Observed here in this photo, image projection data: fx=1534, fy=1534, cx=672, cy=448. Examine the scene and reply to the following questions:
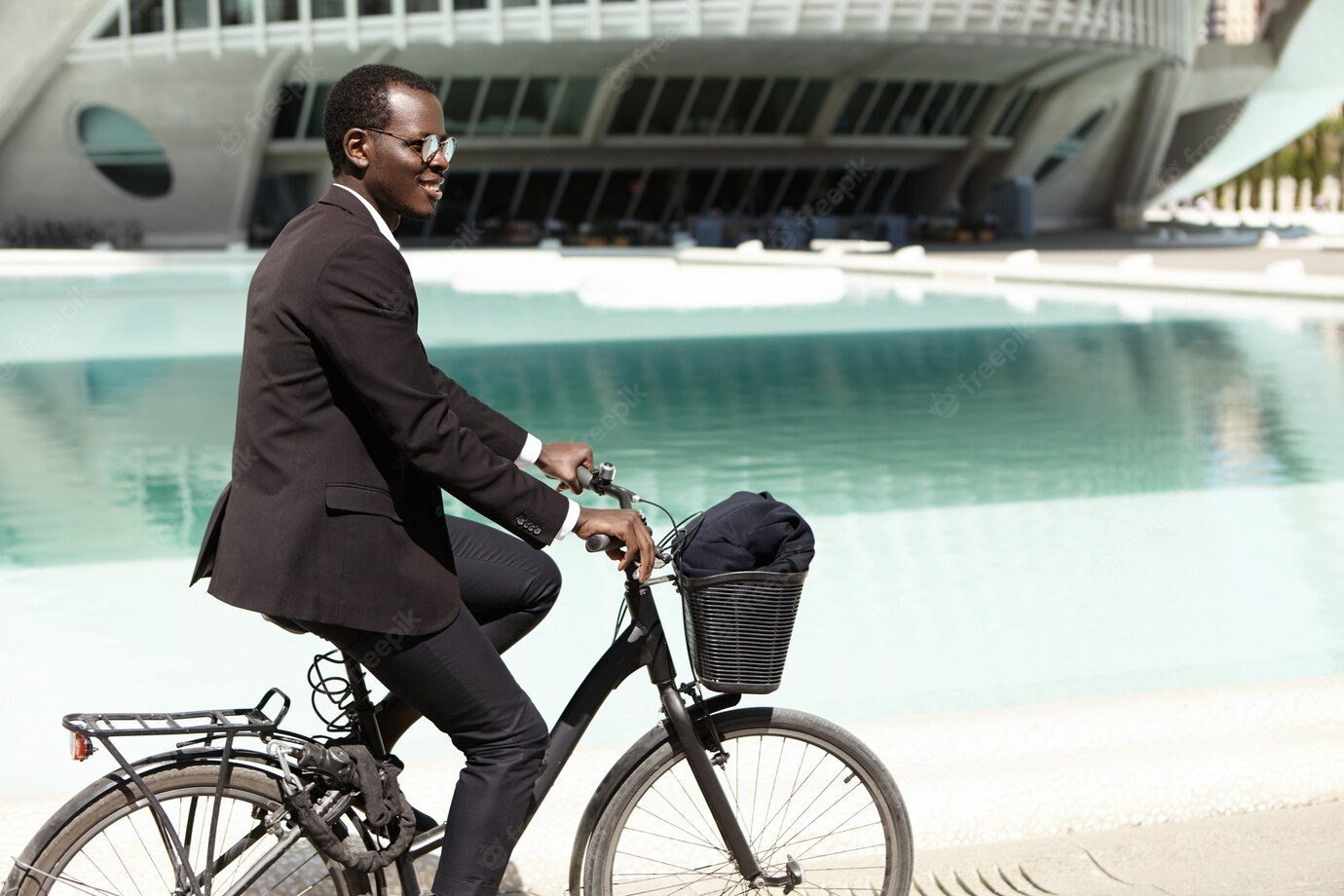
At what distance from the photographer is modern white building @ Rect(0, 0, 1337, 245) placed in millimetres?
45312

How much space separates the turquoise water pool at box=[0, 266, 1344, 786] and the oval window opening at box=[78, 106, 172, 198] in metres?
29.3

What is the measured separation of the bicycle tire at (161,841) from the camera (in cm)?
261

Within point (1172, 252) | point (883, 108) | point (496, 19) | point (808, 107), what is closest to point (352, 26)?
point (496, 19)

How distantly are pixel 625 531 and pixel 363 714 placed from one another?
61 centimetres

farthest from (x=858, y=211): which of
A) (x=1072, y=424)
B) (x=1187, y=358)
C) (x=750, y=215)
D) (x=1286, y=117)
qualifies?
(x=1072, y=424)

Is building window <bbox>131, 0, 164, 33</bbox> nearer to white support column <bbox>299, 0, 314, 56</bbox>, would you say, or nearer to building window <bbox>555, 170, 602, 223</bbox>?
white support column <bbox>299, 0, 314, 56</bbox>

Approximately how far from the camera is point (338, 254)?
8.39 feet

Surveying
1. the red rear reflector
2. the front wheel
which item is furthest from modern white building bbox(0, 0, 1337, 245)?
the red rear reflector

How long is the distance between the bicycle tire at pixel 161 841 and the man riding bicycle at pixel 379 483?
27 centimetres

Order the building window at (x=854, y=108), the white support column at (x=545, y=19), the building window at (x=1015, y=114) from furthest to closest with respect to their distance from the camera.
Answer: the building window at (x=1015, y=114) < the building window at (x=854, y=108) < the white support column at (x=545, y=19)

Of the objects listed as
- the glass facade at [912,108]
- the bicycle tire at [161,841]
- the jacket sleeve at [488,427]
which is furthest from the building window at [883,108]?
the bicycle tire at [161,841]

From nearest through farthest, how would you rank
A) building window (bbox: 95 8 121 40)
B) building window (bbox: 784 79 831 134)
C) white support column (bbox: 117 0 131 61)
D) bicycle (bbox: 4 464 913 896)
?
1. bicycle (bbox: 4 464 913 896)
2. white support column (bbox: 117 0 131 61)
3. building window (bbox: 95 8 121 40)
4. building window (bbox: 784 79 831 134)

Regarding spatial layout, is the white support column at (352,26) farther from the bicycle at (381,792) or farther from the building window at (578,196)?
the bicycle at (381,792)

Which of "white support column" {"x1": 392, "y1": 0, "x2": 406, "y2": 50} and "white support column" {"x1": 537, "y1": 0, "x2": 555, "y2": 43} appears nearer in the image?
"white support column" {"x1": 537, "y1": 0, "x2": 555, "y2": 43}
